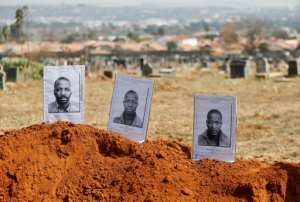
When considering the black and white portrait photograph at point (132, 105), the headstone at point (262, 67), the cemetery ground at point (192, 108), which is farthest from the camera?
the headstone at point (262, 67)

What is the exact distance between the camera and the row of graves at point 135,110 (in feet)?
25.6

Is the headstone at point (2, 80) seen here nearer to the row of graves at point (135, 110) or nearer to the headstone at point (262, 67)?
the headstone at point (262, 67)

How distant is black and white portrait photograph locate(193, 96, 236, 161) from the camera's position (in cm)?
777

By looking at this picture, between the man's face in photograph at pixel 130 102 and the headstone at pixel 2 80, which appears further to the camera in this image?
the headstone at pixel 2 80

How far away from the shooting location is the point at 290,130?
58.0 feet

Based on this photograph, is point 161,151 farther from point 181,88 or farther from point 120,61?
point 120,61

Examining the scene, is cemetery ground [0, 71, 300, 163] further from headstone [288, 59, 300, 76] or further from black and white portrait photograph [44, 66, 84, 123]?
black and white portrait photograph [44, 66, 84, 123]

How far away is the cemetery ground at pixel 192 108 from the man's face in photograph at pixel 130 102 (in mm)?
5865

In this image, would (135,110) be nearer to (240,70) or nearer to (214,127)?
(214,127)

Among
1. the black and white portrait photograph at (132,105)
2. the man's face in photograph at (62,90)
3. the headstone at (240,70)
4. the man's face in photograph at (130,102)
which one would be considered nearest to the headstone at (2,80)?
the headstone at (240,70)

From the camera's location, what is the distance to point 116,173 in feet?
24.1

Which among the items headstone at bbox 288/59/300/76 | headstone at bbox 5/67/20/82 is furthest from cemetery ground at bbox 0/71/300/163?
headstone at bbox 288/59/300/76

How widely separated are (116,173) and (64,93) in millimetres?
1821

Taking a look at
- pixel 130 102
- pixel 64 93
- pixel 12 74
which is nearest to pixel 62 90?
pixel 64 93
